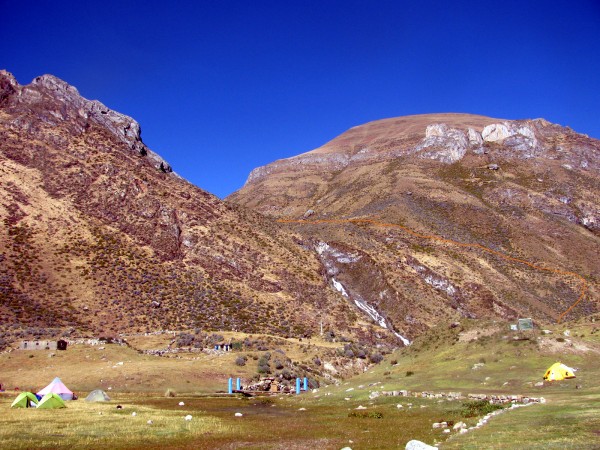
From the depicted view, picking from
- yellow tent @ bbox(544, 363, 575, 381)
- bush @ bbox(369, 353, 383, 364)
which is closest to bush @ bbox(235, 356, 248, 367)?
bush @ bbox(369, 353, 383, 364)

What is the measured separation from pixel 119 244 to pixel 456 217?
75507 millimetres

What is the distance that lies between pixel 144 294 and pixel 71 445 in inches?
1960

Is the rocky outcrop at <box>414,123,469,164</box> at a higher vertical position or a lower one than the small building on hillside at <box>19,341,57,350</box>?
higher

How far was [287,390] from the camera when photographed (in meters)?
41.0

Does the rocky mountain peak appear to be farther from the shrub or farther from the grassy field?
the shrub

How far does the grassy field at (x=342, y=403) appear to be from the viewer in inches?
603

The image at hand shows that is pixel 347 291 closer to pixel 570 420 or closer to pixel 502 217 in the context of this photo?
pixel 502 217

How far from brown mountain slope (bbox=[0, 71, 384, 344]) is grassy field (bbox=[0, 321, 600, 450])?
15305 mm

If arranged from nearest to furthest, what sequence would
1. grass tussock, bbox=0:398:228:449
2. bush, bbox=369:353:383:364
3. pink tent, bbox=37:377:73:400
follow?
grass tussock, bbox=0:398:228:449, pink tent, bbox=37:377:73:400, bush, bbox=369:353:383:364

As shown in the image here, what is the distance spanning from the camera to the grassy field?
50.2ft

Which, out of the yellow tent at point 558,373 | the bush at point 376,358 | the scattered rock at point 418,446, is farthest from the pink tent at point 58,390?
the bush at point 376,358

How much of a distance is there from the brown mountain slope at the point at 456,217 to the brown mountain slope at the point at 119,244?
575 inches

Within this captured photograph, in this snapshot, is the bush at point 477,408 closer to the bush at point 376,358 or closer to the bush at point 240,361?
the bush at point 240,361

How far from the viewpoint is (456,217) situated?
386 feet
